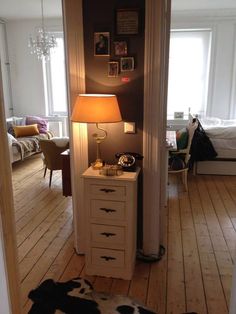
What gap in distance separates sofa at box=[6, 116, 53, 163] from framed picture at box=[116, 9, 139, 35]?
3330 mm

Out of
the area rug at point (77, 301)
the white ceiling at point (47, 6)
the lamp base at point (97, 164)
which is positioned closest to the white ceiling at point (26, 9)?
the white ceiling at point (47, 6)

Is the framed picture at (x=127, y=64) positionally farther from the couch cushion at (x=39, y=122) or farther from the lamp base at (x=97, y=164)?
the couch cushion at (x=39, y=122)

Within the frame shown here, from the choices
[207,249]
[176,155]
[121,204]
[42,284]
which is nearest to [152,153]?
[121,204]

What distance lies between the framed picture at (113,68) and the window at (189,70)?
170 inches

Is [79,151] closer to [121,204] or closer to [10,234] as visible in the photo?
[121,204]

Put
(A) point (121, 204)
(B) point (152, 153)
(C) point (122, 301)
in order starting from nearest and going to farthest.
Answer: (C) point (122, 301) → (A) point (121, 204) → (B) point (152, 153)

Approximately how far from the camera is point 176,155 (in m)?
4.22

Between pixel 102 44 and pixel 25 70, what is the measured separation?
192 inches

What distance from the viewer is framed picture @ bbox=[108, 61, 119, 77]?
2.28 metres

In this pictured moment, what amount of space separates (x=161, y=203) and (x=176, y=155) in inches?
67.8

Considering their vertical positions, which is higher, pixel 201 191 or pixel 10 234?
pixel 10 234

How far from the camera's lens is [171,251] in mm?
2686

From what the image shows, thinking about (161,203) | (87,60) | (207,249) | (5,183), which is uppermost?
(87,60)

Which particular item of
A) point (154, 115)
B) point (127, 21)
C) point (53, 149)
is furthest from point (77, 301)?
point (53, 149)
